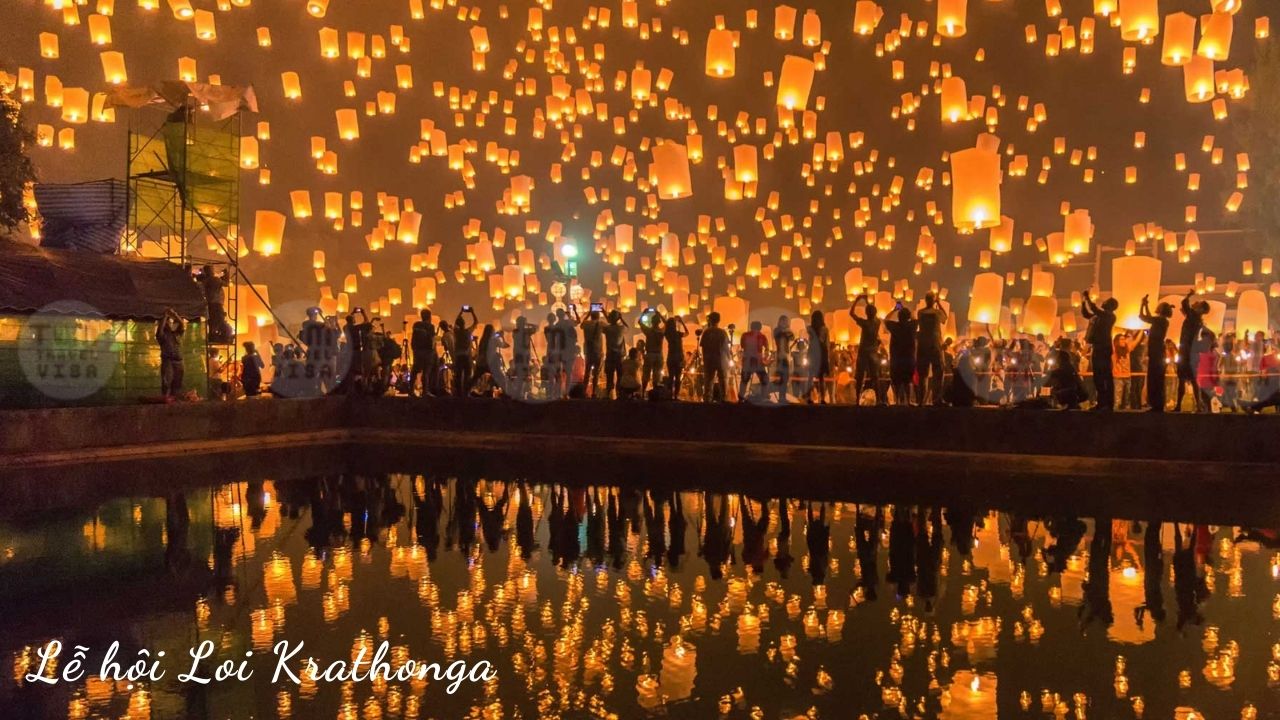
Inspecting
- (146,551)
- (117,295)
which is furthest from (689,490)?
(117,295)

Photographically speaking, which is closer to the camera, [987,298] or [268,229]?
[268,229]

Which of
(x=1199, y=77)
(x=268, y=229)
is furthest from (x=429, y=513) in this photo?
(x=1199, y=77)

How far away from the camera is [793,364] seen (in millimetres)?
15664

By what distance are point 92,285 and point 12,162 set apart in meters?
6.31

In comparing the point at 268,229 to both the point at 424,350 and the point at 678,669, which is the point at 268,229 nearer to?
the point at 424,350

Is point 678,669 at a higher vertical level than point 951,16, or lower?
lower

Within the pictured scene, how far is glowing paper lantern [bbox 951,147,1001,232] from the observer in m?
12.6

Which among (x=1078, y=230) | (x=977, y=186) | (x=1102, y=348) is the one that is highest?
(x=1078, y=230)

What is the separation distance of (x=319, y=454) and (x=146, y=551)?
6837 mm

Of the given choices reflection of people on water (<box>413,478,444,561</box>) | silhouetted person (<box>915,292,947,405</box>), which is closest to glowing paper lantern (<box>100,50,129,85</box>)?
reflection of people on water (<box>413,478,444,561</box>)

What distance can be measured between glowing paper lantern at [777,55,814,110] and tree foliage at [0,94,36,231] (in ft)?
47.5

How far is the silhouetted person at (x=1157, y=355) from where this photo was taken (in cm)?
1171

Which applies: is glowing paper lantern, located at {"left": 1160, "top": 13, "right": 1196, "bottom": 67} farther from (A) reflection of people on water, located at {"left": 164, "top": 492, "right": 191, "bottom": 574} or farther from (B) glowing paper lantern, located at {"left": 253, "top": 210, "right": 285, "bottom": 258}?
(B) glowing paper lantern, located at {"left": 253, "top": 210, "right": 285, "bottom": 258}

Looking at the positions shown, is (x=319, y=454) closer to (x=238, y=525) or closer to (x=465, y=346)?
(x=465, y=346)
